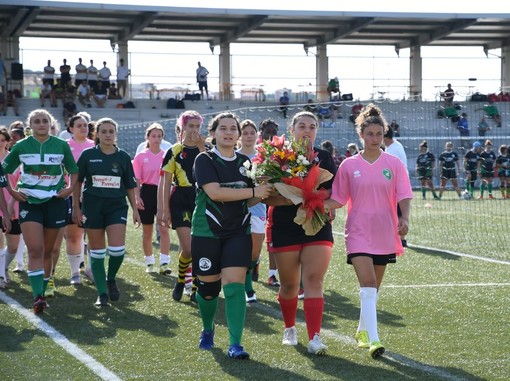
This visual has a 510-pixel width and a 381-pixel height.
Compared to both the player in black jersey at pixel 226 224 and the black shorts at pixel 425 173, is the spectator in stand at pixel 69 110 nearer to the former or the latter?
the black shorts at pixel 425 173

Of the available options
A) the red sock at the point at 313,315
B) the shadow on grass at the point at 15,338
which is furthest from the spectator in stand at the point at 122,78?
the red sock at the point at 313,315

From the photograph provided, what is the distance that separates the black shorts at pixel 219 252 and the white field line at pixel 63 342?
102 centimetres

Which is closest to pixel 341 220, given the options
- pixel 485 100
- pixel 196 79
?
pixel 485 100

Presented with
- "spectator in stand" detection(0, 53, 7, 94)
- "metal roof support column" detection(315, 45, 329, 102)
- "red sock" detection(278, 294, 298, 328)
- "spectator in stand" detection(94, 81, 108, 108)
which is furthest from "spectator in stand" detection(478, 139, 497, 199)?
"red sock" detection(278, 294, 298, 328)

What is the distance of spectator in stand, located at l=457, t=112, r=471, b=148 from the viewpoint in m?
32.2

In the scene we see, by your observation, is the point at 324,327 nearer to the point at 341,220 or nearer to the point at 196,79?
the point at 341,220

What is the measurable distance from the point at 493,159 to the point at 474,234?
40.1 ft

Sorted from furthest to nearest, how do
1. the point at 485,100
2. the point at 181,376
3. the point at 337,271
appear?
the point at 485,100, the point at 337,271, the point at 181,376

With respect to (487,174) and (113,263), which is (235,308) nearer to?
(113,263)

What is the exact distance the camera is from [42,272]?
9211mm

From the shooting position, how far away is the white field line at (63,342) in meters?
6.53

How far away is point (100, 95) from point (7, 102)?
146 inches

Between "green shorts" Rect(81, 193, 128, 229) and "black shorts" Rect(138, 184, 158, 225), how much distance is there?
276cm

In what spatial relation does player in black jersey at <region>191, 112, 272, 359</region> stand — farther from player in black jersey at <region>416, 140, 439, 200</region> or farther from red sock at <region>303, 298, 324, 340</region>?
player in black jersey at <region>416, 140, 439, 200</region>
